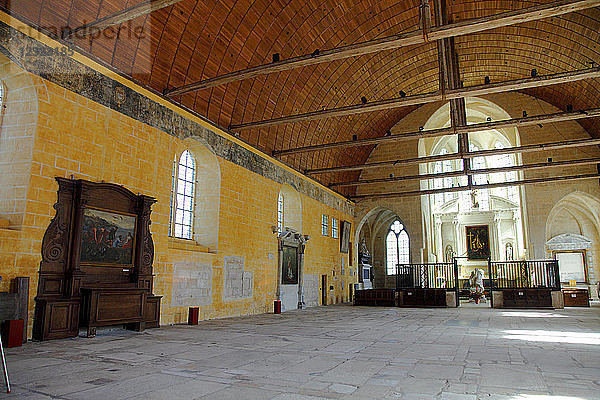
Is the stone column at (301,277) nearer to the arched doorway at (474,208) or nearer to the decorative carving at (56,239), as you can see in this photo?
the decorative carving at (56,239)

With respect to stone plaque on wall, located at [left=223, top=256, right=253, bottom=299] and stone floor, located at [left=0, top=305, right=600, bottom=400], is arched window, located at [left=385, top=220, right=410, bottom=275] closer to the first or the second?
stone plaque on wall, located at [left=223, top=256, right=253, bottom=299]

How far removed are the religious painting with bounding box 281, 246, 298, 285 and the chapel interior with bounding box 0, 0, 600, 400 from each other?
10 cm

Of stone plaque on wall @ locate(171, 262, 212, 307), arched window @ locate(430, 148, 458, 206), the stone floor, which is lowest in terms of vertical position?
the stone floor

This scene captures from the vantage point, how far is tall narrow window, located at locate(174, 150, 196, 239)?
37.7 feet

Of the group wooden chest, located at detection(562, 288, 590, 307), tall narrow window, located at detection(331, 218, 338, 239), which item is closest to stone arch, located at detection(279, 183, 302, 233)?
tall narrow window, located at detection(331, 218, 338, 239)

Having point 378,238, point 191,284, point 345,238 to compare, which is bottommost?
point 191,284

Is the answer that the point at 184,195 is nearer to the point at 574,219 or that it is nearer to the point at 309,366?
the point at 309,366

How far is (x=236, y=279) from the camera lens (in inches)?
492

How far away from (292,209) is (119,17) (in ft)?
34.8

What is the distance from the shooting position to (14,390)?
3846 millimetres

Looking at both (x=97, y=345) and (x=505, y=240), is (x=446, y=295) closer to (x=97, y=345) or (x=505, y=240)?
(x=505, y=240)

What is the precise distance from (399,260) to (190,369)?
26.9m

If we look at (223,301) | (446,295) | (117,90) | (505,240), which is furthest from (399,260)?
(117,90)

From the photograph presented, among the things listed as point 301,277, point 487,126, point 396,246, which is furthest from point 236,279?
point 396,246
